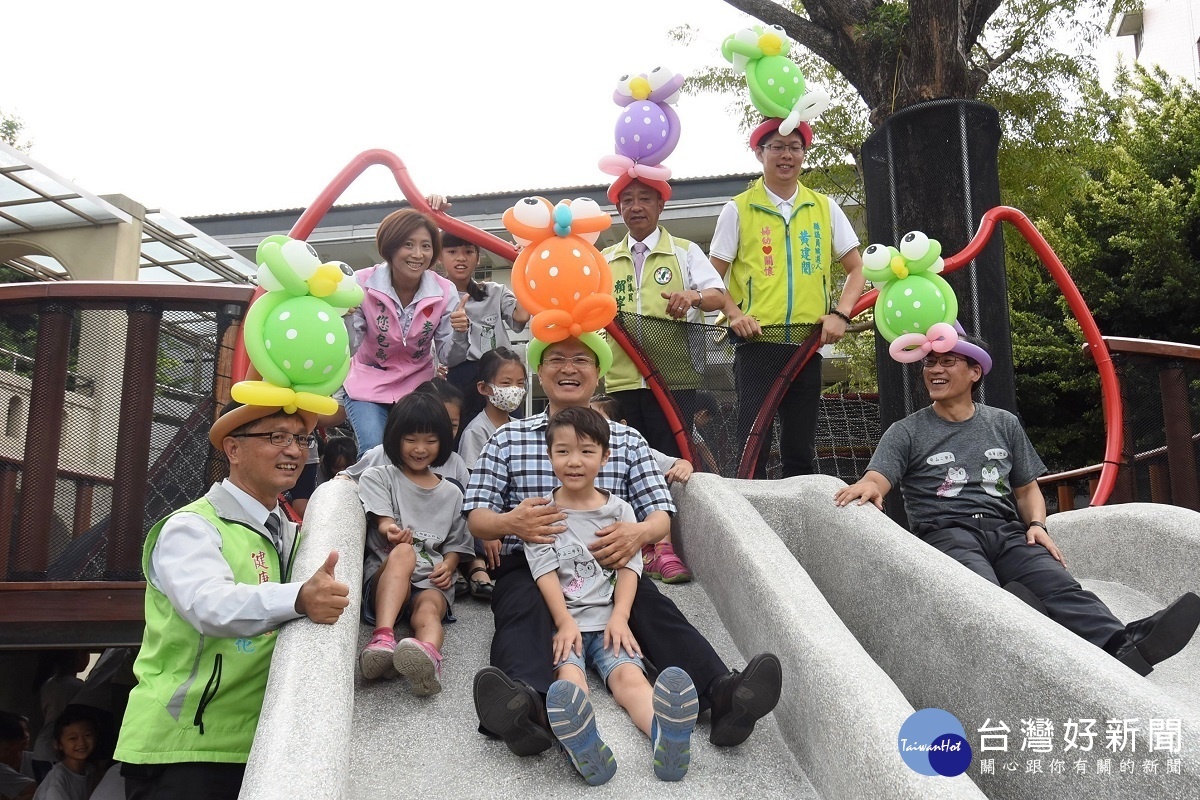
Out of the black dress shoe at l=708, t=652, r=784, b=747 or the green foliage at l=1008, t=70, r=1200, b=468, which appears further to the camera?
the green foliage at l=1008, t=70, r=1200, b=468

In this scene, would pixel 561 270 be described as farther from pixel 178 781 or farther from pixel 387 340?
pixel 178 781

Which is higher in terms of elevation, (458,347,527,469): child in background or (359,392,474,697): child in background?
(458,347,527,469): child in background

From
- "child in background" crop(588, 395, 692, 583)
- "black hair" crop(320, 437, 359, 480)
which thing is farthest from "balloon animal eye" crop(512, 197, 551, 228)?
"black hair" crop(320, 437, 359, 480)

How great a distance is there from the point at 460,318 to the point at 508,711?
2.65 metres

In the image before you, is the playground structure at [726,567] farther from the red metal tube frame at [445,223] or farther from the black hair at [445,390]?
the black hair at [445,390]

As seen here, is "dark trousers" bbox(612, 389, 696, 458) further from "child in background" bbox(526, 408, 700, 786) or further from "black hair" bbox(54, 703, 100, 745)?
"black hair" bbox(54, 703, 100, 745)

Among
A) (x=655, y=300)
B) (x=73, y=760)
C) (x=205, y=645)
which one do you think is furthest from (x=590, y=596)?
(x=73, y=760)

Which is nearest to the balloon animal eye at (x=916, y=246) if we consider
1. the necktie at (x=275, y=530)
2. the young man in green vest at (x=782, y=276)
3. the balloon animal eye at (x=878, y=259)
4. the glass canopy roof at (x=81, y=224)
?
the balloon animal eye at (x=878, y=259)

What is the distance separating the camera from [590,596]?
3420 mm

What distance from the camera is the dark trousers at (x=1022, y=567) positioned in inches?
140

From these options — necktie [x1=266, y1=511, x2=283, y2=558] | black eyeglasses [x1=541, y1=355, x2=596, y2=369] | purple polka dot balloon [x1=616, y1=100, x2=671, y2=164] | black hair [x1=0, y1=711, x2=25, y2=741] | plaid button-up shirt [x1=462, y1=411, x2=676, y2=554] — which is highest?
purple polka dot balloon [x1=616, y1=100, x2=671, y2=164]

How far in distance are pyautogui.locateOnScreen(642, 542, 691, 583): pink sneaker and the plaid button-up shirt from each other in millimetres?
419

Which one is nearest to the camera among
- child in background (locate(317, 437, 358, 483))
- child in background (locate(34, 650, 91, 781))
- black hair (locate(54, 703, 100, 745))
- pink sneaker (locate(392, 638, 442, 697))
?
pink sneaker (locate(392, 638, 442, 697))

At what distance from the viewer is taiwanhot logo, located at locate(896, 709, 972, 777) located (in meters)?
2.40
